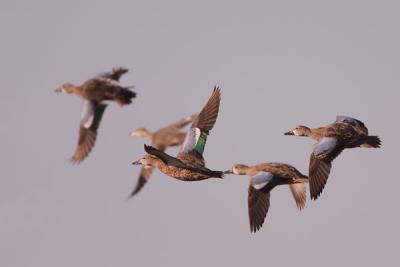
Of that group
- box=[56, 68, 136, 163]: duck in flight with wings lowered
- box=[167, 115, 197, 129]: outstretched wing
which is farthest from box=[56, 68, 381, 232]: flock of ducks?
box=[167, 115, 197, 129]: outstretched wing

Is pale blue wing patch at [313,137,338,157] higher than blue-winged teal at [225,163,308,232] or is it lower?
higher

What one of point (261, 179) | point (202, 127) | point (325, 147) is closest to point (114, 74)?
point (202, 127)

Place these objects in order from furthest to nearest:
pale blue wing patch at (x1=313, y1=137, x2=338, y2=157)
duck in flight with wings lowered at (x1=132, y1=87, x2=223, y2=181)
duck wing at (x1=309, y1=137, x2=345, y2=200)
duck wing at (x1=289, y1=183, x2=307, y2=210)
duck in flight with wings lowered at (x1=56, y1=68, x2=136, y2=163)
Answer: duck wing at (x1=289, y1=183, x2=307, y2=210)
duck in flight with wings lowered at (x1=56, y1=68, x2=136, y2=163)
pale blue wing patch at (x1=313, y1=137, x2=338, y2=157)
duck wing at (x1=309, y1=137, x2=345, y2=200)
duck in flight with wings lowered at (x1=132, y1=87, x2=223, y2=181)

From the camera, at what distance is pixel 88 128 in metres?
27.1

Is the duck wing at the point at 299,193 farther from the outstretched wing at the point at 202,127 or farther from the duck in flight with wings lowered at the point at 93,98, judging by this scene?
the duck in flight with wings lowered at the point at 93,98

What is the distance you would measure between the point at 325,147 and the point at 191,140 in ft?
11.3

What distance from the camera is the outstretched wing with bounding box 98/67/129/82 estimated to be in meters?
27.2

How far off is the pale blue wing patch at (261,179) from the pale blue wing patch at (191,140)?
5.67ft

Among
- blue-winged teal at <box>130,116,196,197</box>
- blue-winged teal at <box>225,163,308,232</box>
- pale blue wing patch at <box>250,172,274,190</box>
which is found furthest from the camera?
blue-winged teal at <box>130,116,196,197</box>

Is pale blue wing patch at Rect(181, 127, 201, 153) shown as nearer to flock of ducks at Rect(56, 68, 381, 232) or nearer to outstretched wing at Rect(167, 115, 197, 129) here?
flock of ducks at Rect(56, 68, 381, 232)

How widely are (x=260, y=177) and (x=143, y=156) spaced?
2973 mm

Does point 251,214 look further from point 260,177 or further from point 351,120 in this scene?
point 351,120

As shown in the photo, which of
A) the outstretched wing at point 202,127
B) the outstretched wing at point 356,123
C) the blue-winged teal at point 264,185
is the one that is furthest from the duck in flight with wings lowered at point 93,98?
the outstretched wing at point 356,123

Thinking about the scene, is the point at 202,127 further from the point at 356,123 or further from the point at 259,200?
the point at 356,123
